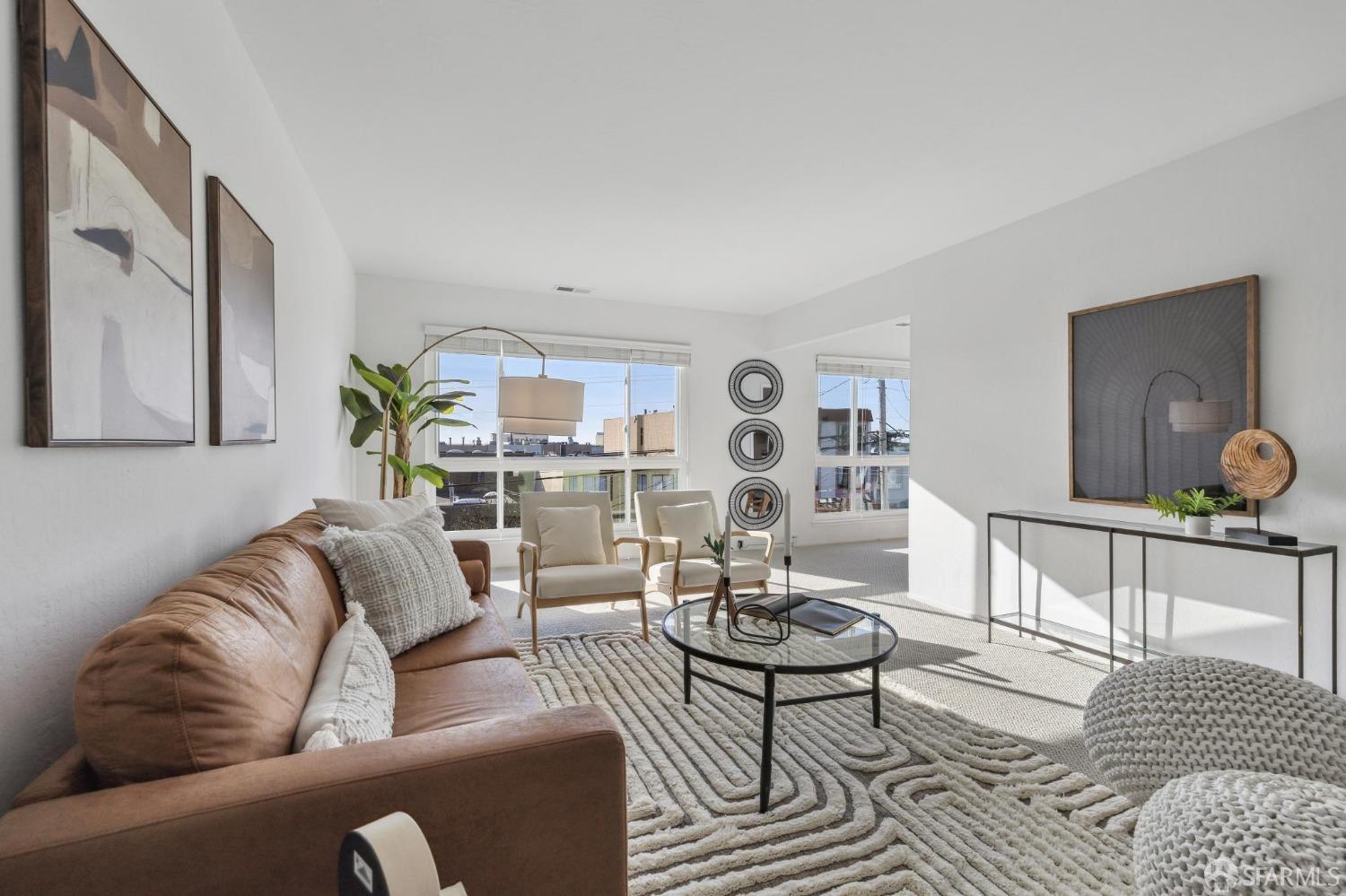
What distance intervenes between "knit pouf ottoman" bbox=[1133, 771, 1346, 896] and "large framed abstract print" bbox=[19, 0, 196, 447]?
2039 millimetres

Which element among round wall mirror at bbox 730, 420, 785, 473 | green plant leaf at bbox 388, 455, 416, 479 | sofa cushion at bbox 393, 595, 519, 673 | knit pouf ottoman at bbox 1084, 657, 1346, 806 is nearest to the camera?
knit pouf ottoman at bbox 1084, 657, 1346, 806

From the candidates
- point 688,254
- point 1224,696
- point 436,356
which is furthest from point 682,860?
point 436,356

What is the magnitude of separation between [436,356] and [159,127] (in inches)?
167

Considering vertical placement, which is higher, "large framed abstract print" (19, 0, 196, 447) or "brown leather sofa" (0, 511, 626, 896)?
"large framed abstract print" (19, 0, 196, 447)

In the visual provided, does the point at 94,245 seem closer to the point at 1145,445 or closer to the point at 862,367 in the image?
the point at 1145,445

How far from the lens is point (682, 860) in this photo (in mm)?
1746

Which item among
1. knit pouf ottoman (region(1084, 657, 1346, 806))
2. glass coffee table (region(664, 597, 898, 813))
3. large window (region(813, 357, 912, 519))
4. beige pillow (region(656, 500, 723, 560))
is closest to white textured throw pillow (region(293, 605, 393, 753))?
glass coffee table (region(664, 597, 898, 813))

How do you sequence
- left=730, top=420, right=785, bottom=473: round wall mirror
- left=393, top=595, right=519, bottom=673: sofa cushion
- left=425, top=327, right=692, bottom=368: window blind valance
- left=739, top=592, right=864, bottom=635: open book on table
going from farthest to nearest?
left=730, top=420, right=785, bottom=473: round wall mirror → left=425, top=327, right=692, bottom=368: window blind valance → left=739, top=592, right=864, bottom=635: open book on table → left=393, top=595, right=519, bottom=673: sofa cushion

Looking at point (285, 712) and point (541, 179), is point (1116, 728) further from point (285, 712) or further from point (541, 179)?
point (541, 179)

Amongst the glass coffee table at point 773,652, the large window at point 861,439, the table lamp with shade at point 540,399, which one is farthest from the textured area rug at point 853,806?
the large window at point 861,439

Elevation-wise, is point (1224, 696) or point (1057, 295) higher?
point (1057, 295)

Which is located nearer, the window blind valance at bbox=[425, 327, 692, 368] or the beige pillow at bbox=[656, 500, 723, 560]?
the beige pillow at bbox=[656, 500, 723, 560]

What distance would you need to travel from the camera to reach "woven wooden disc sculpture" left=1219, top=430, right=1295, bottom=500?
2.64 m

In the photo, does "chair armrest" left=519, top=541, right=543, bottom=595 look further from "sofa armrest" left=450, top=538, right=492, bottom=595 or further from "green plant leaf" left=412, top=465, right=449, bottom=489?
"green plant leaf" left=412, top=465, right=449, bottom=489
